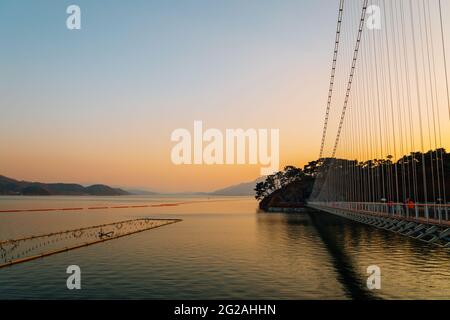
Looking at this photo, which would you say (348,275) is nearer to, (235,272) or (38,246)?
(235,272)

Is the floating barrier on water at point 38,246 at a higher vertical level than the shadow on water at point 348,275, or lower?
higher

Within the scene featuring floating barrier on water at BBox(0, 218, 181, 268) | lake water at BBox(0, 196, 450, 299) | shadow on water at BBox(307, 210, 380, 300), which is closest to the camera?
shadow on water at BBox(307, 210, 380, 300)

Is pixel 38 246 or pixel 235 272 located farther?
pixel 38 246

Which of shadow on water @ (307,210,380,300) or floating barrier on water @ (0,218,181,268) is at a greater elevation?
floating barrier on water @ (0,218,181,268)

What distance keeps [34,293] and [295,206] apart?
459 ft

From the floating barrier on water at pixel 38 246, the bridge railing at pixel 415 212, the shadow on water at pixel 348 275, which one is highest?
the bridge railing at pixel 415 212

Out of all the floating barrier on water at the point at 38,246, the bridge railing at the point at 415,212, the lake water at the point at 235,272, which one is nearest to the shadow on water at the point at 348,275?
the lake water at the point at 235,272

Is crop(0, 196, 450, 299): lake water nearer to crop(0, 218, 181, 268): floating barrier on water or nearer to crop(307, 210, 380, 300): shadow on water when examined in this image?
crop(307, 210, 380, 300): shadow on water

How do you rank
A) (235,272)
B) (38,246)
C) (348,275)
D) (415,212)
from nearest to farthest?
1. (415,212)
2. (348,275)
3. (235,272)
4. (38,246)

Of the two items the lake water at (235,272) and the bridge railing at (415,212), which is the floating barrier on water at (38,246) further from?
the bridge railing at (415,212)

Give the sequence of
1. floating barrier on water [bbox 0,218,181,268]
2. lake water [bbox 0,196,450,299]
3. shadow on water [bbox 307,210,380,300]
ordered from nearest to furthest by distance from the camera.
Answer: shadow on water [bbox 307,210,380,300] → lake water [bbox 0,196,450,299] → floating barrier on water [bbox 0,218,181,268]

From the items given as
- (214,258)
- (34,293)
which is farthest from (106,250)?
(34,293)

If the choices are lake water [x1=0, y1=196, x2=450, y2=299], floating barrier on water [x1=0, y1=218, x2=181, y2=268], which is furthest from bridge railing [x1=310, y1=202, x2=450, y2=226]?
floating barrier on water [x1=0, y1=218, x2=181, y2=268]

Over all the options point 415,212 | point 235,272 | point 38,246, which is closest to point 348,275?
point 415,212
